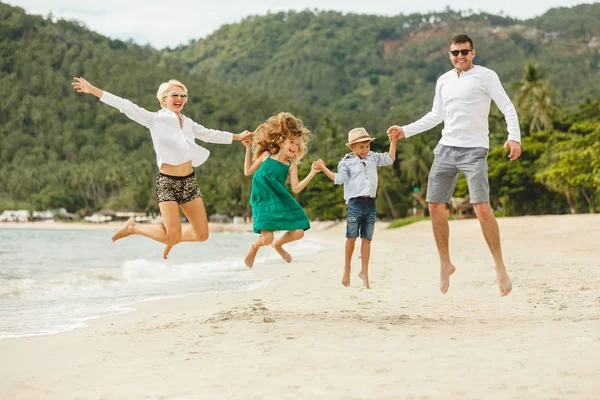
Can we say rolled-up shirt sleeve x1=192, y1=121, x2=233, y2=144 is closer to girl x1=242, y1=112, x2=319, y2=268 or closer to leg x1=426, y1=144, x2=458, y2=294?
girl x1=242, y1=112, x2=319, y2=268

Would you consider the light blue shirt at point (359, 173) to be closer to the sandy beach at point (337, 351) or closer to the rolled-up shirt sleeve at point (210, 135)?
the rolled-up shirt sleeve at point (210, 135)

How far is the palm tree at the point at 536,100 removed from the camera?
65125 mm

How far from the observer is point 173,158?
24.1 feet

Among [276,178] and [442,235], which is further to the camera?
[442,235]

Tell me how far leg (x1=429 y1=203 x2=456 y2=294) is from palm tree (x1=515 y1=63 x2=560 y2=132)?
58884 mm

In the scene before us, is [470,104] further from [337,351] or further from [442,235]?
[337,351]

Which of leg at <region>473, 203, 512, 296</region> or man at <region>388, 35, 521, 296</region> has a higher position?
man at <region>388, 35, 521, 296</region>

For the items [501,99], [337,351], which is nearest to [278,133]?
[501,99]

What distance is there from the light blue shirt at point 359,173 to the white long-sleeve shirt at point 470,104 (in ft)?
3.21

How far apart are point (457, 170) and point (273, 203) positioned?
1.90m

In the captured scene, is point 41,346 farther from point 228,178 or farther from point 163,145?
point 228,178

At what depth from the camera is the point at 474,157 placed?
23.2ft

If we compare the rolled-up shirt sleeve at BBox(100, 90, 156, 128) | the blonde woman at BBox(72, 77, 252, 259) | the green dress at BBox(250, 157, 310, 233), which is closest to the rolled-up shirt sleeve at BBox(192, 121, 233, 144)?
the blonde woman at BBox(72, 77, 252, 259)

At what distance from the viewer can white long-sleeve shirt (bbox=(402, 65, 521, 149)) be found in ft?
23.1
